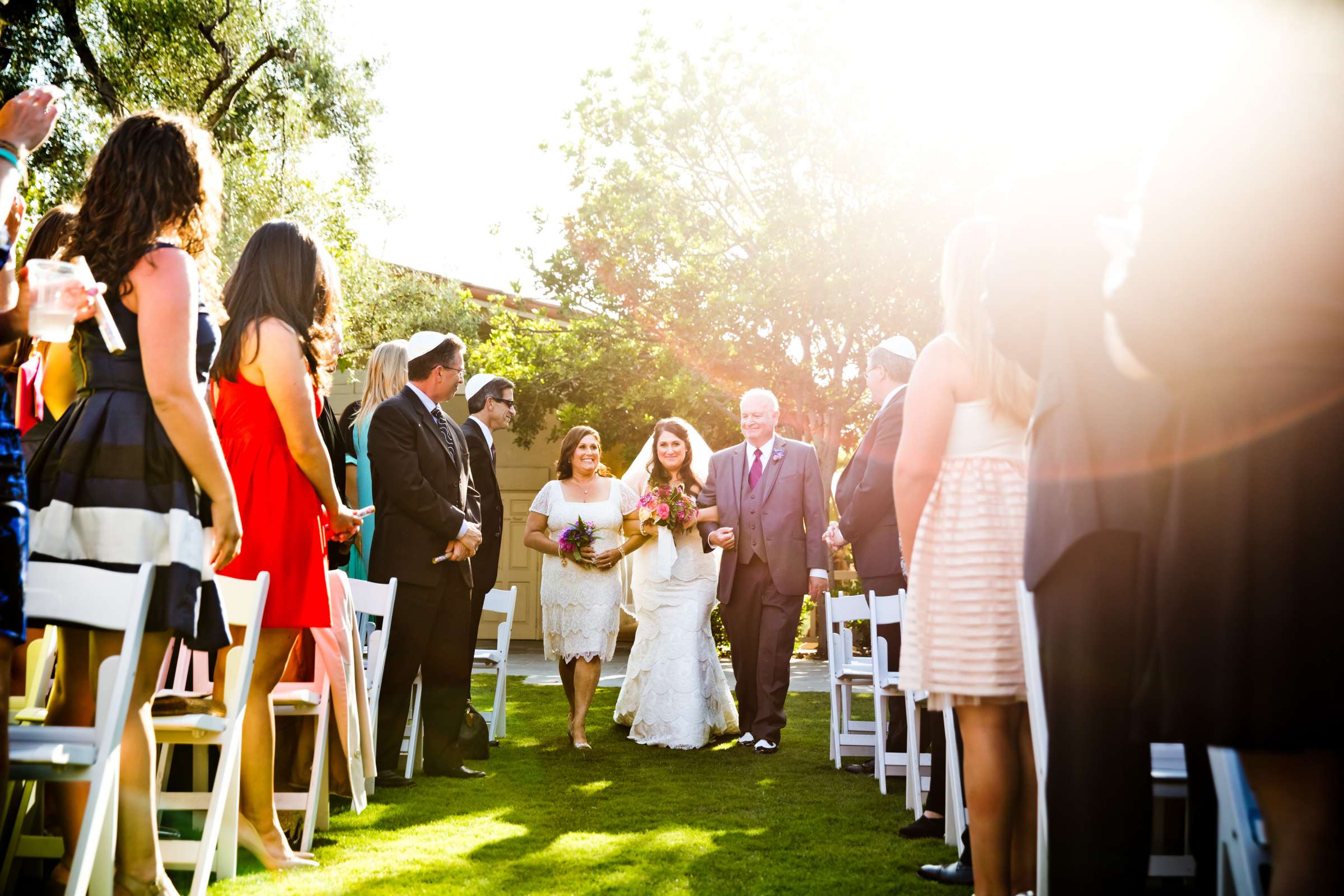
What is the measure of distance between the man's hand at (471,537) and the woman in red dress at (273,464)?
2.03m

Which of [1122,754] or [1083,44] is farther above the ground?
[1083,44]

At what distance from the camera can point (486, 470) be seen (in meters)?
7.49

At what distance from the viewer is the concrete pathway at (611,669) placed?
1223cm

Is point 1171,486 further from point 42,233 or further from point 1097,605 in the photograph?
point 42,233

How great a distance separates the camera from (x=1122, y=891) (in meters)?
2.15

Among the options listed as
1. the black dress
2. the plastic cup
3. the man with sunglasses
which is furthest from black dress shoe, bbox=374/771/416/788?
the black dress

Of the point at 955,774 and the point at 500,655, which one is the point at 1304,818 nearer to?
the point at 955,774

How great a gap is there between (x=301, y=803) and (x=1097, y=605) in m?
3.40

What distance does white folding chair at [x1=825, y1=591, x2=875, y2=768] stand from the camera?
654 cm

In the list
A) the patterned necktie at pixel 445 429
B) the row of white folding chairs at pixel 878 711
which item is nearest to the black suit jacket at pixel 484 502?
the patterned necktie at pixel 445 429

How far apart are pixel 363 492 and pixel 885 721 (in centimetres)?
315

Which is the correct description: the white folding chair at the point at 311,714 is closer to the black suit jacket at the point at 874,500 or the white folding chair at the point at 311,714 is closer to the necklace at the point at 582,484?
the black suit jacket at the point at 874,500

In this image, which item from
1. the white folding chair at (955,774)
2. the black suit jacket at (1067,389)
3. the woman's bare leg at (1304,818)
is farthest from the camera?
the white folding chair at (955,774)

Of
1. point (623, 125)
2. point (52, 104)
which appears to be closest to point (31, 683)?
point (52, 104)
